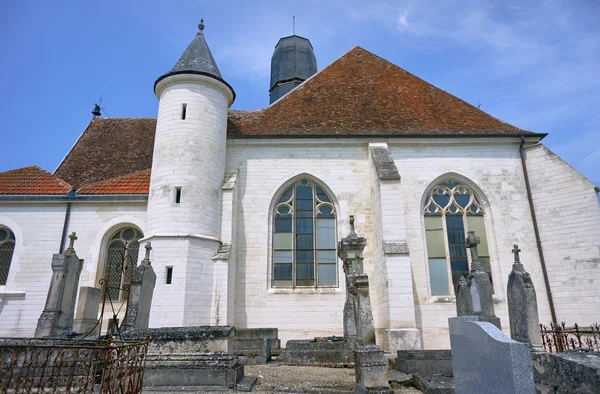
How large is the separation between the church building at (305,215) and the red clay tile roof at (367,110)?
0.10m

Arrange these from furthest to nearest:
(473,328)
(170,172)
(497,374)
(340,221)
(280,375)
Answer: (340,221)
(170,172)
(280,375)
(473,328)
(497,374)

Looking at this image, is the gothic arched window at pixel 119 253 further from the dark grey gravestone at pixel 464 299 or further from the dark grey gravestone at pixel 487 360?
the dark grey gravestone at pixel 487 360

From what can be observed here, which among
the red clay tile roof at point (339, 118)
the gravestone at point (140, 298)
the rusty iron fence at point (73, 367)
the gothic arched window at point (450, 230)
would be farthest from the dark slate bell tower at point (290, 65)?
the rusty iron fence at point (73, 367)

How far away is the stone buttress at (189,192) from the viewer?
423 inches

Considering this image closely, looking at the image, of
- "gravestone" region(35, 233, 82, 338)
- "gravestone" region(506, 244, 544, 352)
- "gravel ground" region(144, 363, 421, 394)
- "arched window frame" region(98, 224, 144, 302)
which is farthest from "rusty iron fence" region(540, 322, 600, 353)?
"arched window frame" region(98, 224, 144, 302)

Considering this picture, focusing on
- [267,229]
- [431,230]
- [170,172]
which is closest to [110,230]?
[170,172]

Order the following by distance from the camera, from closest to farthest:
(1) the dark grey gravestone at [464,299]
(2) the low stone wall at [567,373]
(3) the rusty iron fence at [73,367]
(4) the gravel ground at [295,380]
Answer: (2) the low stone wall at [567,373]
(3) the rusty iron fence at [73,367]
(4) the gravel ground at [295,380]
(1) the dark grey gravestone at [464,299]

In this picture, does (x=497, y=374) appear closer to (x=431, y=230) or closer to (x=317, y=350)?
(x=317, y=350)

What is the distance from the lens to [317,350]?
29.2 ft

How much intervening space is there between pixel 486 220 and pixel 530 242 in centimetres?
145

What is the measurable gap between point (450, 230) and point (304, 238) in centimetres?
486

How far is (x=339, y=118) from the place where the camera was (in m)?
14.2

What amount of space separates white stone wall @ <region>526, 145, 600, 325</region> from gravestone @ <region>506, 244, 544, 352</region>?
5.28 m

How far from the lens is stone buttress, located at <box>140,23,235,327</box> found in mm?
10750
